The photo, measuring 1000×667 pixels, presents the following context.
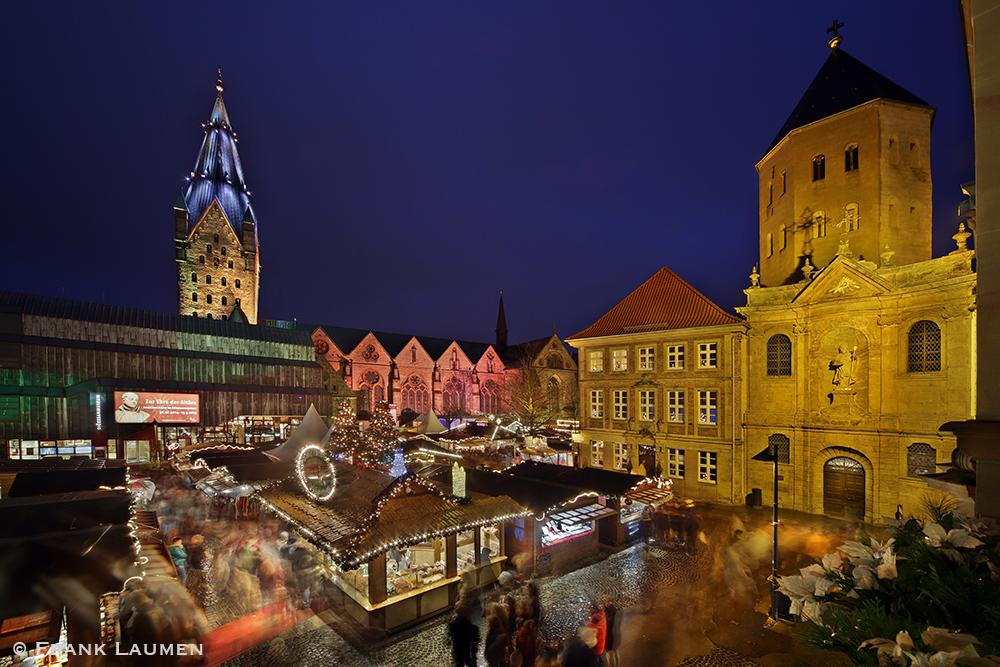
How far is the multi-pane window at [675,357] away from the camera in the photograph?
23.7 meters

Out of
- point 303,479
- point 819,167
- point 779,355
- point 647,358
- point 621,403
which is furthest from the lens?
point 621,403

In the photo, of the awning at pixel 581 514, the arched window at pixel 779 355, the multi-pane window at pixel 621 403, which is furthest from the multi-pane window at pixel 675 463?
the awning at pixel 581 514

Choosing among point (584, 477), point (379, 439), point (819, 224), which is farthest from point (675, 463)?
point (379, 439)

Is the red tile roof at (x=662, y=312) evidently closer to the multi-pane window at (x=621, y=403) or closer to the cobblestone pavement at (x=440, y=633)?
the multi-pane window at (x=621, y=403)

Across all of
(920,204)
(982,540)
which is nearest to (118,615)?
(982,540)

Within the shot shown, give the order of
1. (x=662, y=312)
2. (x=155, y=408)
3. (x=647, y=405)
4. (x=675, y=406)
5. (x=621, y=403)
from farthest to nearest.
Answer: (x=155, y=408) < (x=621, y=403) < (x=662, y=312) < (x=647, y=405) < (x=675, y=406)

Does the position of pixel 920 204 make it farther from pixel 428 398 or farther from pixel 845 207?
pixel 428 398

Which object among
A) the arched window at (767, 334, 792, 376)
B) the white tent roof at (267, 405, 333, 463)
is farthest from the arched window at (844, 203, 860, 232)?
the white tent roof at (267, 405, 333, 463)

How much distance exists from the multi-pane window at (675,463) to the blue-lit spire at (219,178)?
6204cm

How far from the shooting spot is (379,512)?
9945 millimetres

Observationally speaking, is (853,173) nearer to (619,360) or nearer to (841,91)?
(841,91)

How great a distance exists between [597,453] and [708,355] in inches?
371

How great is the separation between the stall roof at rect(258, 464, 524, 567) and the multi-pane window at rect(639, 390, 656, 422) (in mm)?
14793

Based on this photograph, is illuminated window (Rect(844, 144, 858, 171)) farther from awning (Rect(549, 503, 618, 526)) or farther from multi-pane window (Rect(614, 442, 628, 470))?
awning (Rect(549, 503, 618, 526))
